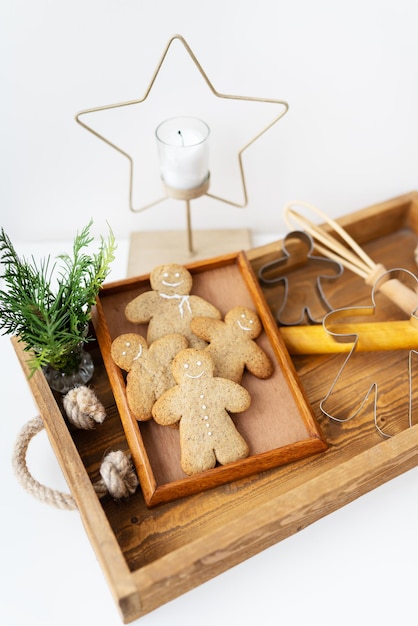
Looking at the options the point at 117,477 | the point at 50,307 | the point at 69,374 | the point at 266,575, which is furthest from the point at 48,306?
the point at 266,575

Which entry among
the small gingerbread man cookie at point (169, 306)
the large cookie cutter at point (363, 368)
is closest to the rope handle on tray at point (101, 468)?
the small gingerbread man cookie at point (169, 306)

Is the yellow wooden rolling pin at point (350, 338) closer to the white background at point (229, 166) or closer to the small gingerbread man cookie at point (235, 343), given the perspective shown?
the small gingerbread man cookie at point (235, 343)

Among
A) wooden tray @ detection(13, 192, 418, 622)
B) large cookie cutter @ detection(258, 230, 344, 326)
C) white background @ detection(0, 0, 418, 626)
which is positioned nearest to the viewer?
wooden tray @ detection(13, 192, 418, 622)

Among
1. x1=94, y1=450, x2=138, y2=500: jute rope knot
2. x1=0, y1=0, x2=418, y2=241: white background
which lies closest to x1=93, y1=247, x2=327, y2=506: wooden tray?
x1=94, y1=450, x2=138, y2=500: jute rope knot

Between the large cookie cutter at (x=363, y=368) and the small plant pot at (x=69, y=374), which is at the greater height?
the small plant pot at (x=69, y=374)

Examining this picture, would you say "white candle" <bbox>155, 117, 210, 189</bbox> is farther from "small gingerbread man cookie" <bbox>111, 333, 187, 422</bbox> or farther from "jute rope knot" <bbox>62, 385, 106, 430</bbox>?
"jute rope knot" <bbox>62, 385, 106, 430</bbox>

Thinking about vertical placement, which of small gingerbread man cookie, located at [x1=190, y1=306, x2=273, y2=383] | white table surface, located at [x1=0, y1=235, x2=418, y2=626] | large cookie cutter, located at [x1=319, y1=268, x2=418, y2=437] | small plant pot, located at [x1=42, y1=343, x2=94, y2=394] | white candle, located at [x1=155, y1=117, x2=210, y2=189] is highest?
white candle, located at [x1=155, y1=117, x2=210, y2=189]

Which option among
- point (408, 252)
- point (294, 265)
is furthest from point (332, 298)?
point (408, 252)
